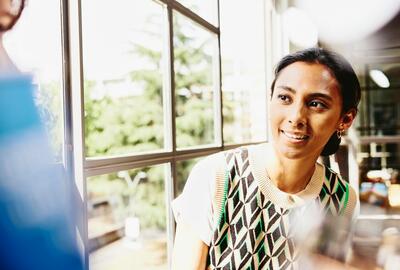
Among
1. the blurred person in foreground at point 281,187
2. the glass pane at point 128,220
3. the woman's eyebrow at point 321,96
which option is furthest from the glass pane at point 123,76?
the woman's eyebrow at point 321,96

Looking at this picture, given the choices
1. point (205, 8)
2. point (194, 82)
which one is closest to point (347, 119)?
point (194, 82)

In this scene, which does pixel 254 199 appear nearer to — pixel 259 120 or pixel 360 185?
pixel 360 185

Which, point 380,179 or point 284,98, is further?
point 380,179

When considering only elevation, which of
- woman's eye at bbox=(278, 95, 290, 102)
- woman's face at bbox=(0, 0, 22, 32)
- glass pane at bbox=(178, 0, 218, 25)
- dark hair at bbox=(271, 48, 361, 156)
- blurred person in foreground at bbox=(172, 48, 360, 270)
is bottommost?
blurred person in foreground at bbox=(172, 48, 360, 270)

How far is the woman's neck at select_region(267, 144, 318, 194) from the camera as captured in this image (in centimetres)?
98

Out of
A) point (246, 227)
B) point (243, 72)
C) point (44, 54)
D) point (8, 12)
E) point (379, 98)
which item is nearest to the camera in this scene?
point (246, 227)

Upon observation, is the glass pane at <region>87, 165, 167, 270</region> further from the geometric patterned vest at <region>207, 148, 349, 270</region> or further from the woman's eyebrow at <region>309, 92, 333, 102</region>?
the woman's eyebrow at <region>309, 92, 333, 102</region>

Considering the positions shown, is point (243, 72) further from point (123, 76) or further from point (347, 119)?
point (347, 119)

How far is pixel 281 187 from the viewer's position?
38.7 inches

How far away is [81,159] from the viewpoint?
1376 millimetres

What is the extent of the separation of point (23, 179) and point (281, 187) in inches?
23.3

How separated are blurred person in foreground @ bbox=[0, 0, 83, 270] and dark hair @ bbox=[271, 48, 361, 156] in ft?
1.89

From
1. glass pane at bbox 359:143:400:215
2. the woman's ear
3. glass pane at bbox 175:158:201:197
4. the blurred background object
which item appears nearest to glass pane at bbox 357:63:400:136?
glass pane at bbox 359:143:400:215

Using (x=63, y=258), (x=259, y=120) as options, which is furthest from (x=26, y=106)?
(x=259, y=120)
